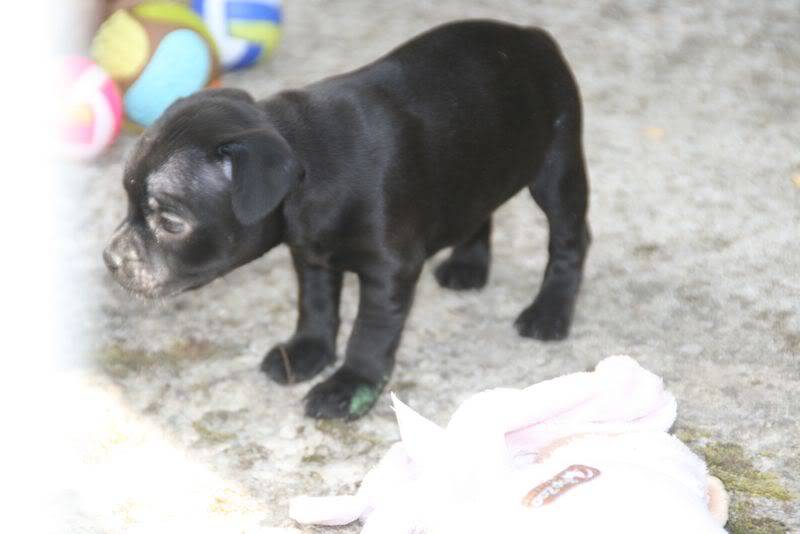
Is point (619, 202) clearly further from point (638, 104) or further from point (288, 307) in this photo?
point (288, 307)

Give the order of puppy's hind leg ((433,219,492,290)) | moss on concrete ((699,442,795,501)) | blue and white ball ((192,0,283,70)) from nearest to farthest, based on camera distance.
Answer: moss on concrete ((699,442,795,501)), puppy's hind leg ((433,219,492,290)), blue and white ball ((192,0,283,70))

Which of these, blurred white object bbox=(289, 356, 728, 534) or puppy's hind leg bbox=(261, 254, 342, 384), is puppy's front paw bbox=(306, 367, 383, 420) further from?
blurred white object bbox=(289, 356, 728, 534)

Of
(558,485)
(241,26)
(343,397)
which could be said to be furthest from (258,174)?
(241,26)

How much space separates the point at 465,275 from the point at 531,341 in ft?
1.66

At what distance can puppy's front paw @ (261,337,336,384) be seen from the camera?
13.3 ft

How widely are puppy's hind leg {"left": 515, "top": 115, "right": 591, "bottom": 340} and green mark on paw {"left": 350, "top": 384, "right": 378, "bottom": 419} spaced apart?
70cm

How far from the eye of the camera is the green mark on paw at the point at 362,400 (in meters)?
3.80

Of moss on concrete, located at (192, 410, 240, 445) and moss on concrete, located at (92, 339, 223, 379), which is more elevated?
moss on concrete, located at (192, 410, 240, 445)

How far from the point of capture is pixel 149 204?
353 cm

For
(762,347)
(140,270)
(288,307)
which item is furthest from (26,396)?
(762,347)

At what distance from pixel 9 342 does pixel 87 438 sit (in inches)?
30.1

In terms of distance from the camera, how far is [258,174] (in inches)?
131

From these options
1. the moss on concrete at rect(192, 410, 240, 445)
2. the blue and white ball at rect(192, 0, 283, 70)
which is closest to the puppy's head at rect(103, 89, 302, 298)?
the moss on concrete at rect(192, 410, 240, 445)

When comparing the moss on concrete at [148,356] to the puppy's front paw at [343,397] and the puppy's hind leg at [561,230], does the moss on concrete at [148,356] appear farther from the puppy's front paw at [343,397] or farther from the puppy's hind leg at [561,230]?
the puppy's hind leg at [561,230]
